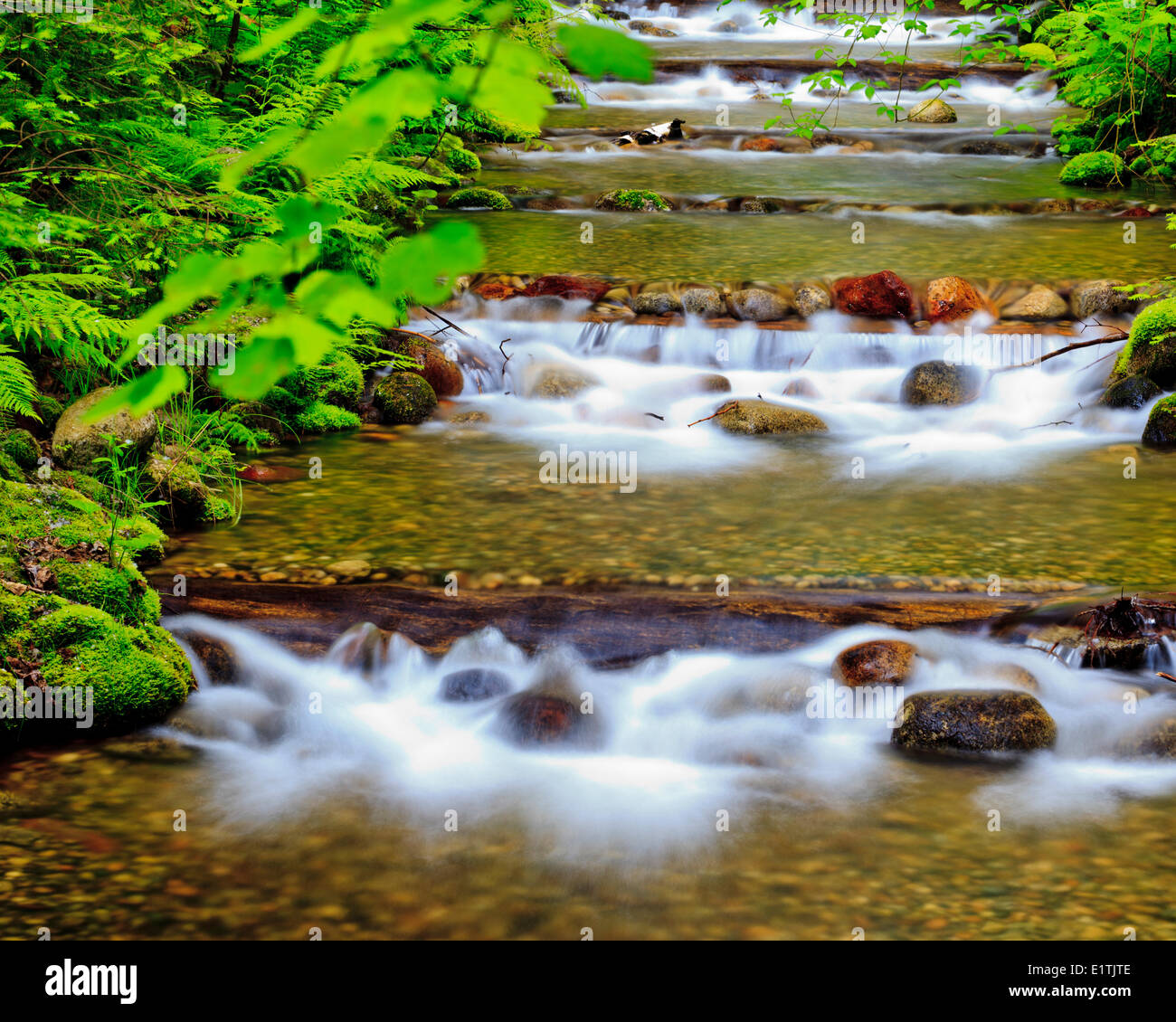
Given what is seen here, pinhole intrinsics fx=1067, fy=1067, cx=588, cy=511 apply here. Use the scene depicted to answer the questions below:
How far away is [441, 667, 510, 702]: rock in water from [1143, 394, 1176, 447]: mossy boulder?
530 cm

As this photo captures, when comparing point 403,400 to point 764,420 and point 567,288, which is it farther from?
point 764,420

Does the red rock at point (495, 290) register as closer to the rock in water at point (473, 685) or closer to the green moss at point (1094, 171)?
the rock in water at point (473, 685)

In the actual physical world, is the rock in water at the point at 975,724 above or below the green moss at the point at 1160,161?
below

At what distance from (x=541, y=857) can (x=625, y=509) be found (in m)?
2.98

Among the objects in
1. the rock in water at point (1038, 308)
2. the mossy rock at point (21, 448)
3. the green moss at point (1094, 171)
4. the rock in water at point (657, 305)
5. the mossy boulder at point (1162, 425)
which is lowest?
the mossy rock at point (21, 448)

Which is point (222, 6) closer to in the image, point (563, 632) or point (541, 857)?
point (563, 632)

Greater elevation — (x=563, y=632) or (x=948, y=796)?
(x=563, y=632)

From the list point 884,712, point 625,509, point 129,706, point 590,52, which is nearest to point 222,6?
point 625,509

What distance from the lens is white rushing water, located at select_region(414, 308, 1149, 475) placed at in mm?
7859

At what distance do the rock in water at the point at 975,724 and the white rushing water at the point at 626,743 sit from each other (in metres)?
0.08

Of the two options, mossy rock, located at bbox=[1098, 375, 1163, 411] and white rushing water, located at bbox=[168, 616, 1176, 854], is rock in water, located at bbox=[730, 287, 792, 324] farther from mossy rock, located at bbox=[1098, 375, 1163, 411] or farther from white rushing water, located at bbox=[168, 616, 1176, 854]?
white rushing water, located at bbox=[168, 616, 1176, 854]

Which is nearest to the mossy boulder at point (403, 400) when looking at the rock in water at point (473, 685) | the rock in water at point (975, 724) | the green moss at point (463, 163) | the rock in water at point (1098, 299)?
the rock in water at point (473, 685)

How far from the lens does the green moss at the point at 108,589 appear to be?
4684 mm

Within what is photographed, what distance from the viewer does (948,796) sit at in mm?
3992
